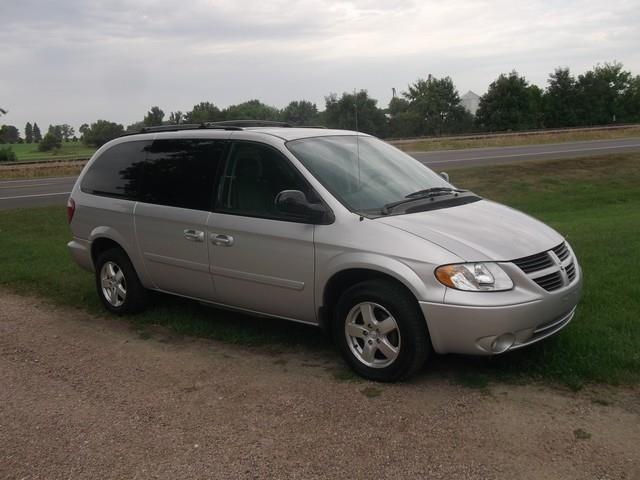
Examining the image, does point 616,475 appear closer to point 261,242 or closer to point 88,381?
point 261,242

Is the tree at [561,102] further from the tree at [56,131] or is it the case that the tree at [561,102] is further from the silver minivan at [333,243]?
the silver minivan at [333,243]

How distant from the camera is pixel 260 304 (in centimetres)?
516

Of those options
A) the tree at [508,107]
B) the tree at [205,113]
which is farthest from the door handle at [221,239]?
the tree at [508,107]

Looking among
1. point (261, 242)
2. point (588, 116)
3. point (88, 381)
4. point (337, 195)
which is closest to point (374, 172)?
point (337, 195)

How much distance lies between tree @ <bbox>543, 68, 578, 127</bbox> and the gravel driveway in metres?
58.6

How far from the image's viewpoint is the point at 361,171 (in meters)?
5.12

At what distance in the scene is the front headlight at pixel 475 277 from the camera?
4055mm

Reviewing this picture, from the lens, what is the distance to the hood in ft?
13.7

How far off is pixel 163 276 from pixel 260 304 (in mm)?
1223

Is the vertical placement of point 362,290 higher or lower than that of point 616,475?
higher

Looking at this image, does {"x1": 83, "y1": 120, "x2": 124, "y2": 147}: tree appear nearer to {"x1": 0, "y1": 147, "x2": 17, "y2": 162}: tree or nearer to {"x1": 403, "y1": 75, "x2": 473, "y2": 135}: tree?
{"x1": 0, "y1": 147, "x2": 17, "y2": 162}: tree

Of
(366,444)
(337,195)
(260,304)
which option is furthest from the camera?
(260,304)

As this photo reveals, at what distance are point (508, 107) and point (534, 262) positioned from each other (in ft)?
178

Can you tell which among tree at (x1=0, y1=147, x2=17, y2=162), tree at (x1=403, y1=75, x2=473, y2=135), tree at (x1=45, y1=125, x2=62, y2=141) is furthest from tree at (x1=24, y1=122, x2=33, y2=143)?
tree at (x1=403, y1=75, x2=473, y2=135)
